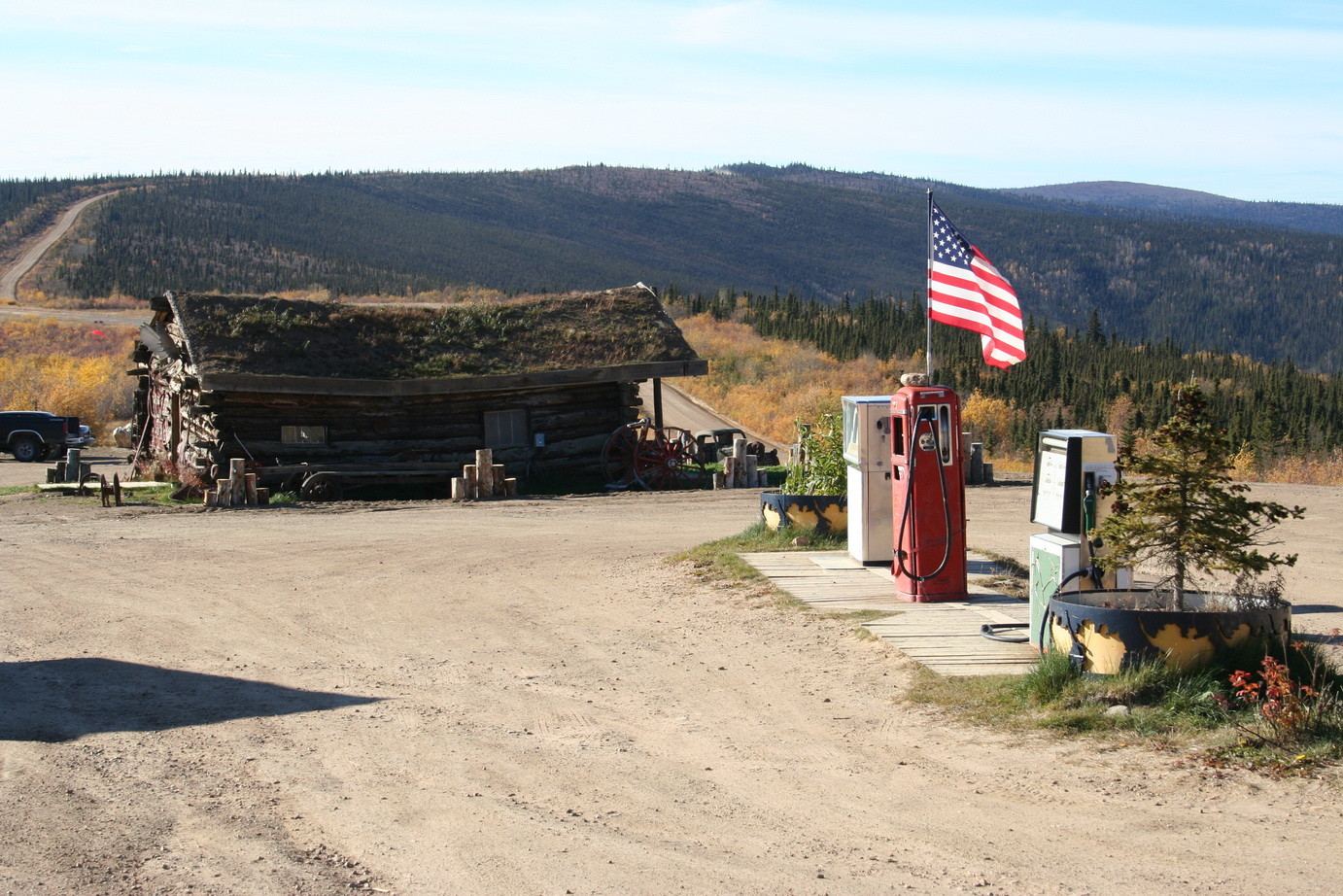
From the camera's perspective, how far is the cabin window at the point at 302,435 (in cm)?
2045

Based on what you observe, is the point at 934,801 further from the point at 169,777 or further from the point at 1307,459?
the point at 1307,459

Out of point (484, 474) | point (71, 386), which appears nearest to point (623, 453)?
point (484, 474)

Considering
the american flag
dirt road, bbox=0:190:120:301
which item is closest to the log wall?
the american flag

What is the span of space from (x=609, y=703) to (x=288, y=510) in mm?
12196

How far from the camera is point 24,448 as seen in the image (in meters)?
28.9

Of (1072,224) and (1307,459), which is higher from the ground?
(1072,224)

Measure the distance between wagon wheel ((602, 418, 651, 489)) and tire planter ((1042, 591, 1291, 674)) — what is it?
50.9 ft

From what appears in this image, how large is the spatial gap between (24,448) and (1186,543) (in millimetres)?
29322

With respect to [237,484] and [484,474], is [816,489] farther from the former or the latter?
[237,484]

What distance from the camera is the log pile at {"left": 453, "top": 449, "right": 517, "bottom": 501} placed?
769 inches

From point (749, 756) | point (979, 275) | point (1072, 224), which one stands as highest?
point (1072, 224)

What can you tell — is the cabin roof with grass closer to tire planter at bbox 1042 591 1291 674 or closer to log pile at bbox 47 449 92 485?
log pile at bbox 47 449 92 485

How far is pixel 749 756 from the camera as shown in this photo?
5965 mm

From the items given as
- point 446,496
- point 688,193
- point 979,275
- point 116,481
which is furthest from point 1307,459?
point 688,193
